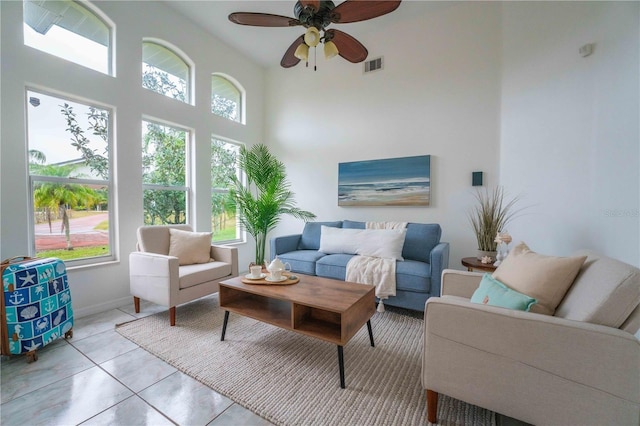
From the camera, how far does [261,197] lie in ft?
12.1

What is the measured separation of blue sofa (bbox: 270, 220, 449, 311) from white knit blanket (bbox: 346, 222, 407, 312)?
0.06 meters

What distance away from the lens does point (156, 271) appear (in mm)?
2303

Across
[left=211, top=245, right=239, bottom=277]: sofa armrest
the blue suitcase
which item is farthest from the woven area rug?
[left=211, top=245, right=239, bottom=277]: sofa armrest

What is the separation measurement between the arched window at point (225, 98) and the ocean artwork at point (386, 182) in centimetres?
203

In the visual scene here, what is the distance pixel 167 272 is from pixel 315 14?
2376mm

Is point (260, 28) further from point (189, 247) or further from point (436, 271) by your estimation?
point (436, 271)

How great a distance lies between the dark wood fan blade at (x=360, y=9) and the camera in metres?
1.68

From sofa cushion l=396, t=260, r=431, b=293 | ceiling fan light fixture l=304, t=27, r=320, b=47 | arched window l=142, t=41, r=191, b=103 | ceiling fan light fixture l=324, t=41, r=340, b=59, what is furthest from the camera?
arched window l=142, t=41, r=191, b=103

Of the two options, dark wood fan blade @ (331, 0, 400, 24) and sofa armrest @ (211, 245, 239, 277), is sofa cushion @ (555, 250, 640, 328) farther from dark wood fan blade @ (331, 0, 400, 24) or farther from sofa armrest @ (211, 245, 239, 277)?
sofa armrest @ (211, 245, 239, 277)

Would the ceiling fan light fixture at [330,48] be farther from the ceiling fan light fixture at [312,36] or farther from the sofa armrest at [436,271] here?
the sofa armrest at [436,271]

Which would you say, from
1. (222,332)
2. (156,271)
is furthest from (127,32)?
(222,332)

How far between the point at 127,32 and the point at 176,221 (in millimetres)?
2222

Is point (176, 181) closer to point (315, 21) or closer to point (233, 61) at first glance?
point (233, 61)

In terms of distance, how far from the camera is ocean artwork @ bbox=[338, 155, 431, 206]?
3.29 metres
